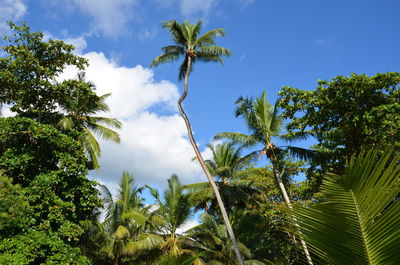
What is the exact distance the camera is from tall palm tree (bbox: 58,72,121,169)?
14.4 meters

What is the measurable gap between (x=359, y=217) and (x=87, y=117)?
17121mm

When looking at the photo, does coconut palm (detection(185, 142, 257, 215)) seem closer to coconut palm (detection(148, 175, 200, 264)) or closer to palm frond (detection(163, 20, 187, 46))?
coconut palm (detection(148, 175, 200, 264))

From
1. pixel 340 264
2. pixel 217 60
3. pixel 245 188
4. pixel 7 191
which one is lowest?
pixel 340 264

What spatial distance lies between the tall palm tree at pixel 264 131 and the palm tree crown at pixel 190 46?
3040 millimetres

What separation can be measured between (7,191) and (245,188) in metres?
15.6

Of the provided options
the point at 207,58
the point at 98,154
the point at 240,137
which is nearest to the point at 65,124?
the point at 98,154

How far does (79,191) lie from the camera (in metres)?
→ 12.4

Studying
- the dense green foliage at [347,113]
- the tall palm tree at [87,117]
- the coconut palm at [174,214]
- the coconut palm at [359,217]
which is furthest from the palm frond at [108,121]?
the coconut palm at [359,217]

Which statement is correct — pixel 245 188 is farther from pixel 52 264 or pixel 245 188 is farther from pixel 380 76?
pixel 52 264

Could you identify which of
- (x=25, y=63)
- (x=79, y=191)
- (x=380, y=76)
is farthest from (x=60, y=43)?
(x=380, y=76)

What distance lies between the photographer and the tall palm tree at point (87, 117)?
14445 millimetres

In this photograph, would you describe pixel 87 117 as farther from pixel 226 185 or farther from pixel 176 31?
pixel 226 185

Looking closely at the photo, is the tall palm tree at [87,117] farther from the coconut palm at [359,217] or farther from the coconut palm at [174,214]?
the coconut palm at [359,217]

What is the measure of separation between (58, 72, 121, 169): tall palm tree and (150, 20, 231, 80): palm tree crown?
3991 mm
